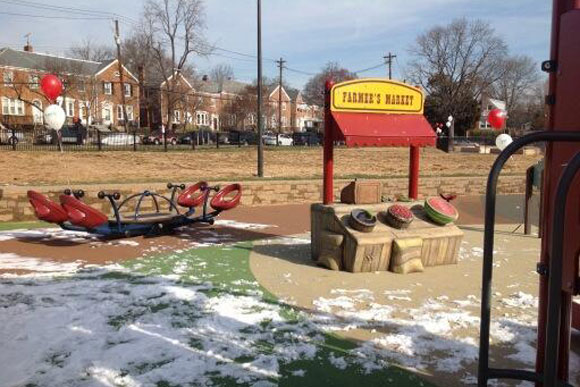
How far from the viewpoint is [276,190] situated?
12.5 m

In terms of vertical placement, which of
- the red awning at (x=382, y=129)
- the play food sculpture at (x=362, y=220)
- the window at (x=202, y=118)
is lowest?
the play food sculpture at (x=362, y=220)

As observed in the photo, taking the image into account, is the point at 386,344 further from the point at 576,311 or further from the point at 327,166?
the point at 327,166

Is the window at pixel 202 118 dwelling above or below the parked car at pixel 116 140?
above

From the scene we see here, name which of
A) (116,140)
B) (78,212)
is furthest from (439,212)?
(116,140)

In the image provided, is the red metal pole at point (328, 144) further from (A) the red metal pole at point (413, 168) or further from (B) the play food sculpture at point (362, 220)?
(A) the red metal pole at point (413, 168)

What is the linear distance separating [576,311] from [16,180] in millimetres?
13934

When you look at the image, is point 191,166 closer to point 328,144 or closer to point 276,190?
point 276,190

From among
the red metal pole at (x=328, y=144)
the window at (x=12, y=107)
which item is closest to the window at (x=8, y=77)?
the window at (x=12, y=107)

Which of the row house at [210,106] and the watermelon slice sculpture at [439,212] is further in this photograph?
the row house at [210,106]

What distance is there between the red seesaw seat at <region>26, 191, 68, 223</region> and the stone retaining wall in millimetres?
2726

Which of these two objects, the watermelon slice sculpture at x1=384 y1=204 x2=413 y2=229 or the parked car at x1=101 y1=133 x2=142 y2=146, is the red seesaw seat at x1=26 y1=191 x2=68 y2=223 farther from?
the parked car at x1=101 y1=133 x2=142 y2=146

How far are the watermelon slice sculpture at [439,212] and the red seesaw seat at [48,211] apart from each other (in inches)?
203

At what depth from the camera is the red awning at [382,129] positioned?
6723 mm

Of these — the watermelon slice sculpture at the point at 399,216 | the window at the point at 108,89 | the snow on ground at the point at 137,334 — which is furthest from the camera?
the window at the point at 108,89
